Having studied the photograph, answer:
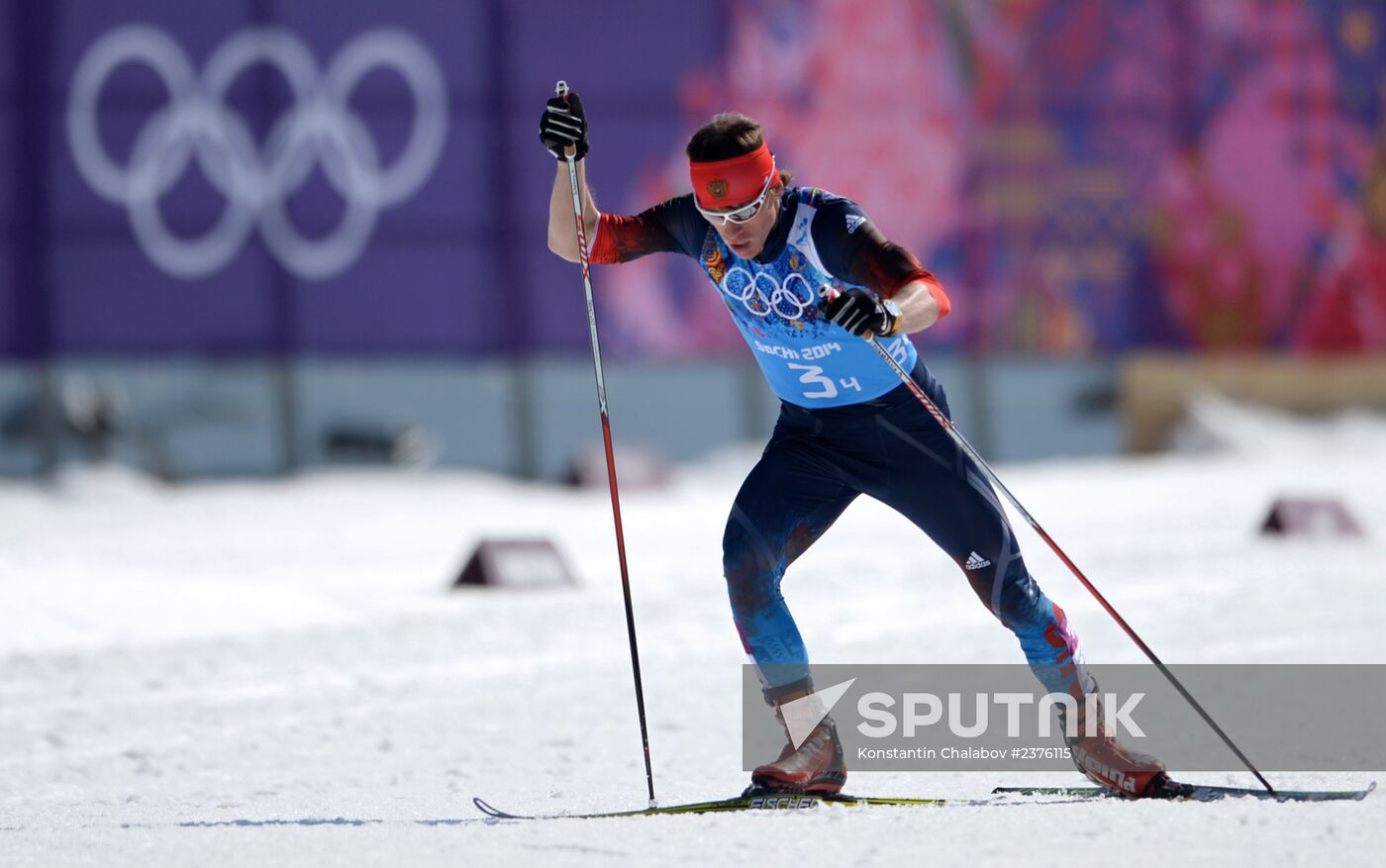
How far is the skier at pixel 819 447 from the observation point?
16.3 ft

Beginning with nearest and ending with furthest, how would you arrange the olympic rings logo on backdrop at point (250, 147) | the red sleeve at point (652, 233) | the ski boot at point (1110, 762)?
the ski boot at point (1110, 762) → the red sleeve at point (652, 233) → the olympic rings logo on backdrop at point (250, 147)

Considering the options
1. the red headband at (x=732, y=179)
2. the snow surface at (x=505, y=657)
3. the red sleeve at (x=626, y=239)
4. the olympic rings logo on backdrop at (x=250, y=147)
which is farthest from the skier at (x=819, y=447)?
the olympic rings logo on backdrop at (x=250, y=147)

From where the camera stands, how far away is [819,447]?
5.19 m

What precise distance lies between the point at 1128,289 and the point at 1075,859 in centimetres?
1677

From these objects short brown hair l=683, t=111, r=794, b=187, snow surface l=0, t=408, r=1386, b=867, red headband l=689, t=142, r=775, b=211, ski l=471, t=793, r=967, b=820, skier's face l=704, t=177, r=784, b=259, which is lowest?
snow surface l=0, t=408, r=1386, b=867

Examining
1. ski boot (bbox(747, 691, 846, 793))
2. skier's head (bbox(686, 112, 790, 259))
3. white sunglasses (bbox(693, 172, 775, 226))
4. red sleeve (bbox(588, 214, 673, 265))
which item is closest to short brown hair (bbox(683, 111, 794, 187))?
skier's head (bbox(686, 112, 790, 259))

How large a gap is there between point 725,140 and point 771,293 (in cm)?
46

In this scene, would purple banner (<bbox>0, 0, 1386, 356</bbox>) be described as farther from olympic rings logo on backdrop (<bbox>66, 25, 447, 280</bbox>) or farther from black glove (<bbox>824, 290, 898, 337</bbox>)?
black glove (<bbox>824, 290, 898, 337</bbox>)

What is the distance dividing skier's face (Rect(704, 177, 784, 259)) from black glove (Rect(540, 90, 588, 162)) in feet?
1.96

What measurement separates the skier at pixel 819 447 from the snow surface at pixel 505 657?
0.41m

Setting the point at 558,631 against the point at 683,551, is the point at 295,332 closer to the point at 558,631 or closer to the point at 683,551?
the point at 683,551

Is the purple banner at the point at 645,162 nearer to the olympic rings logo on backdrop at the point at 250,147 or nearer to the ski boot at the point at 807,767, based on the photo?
the olympic rings logo on backdrop at the point at 250,147

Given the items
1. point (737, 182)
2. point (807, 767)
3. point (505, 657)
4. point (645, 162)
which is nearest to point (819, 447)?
point (737, 182)

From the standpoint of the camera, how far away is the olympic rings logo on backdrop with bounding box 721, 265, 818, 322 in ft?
16.4
